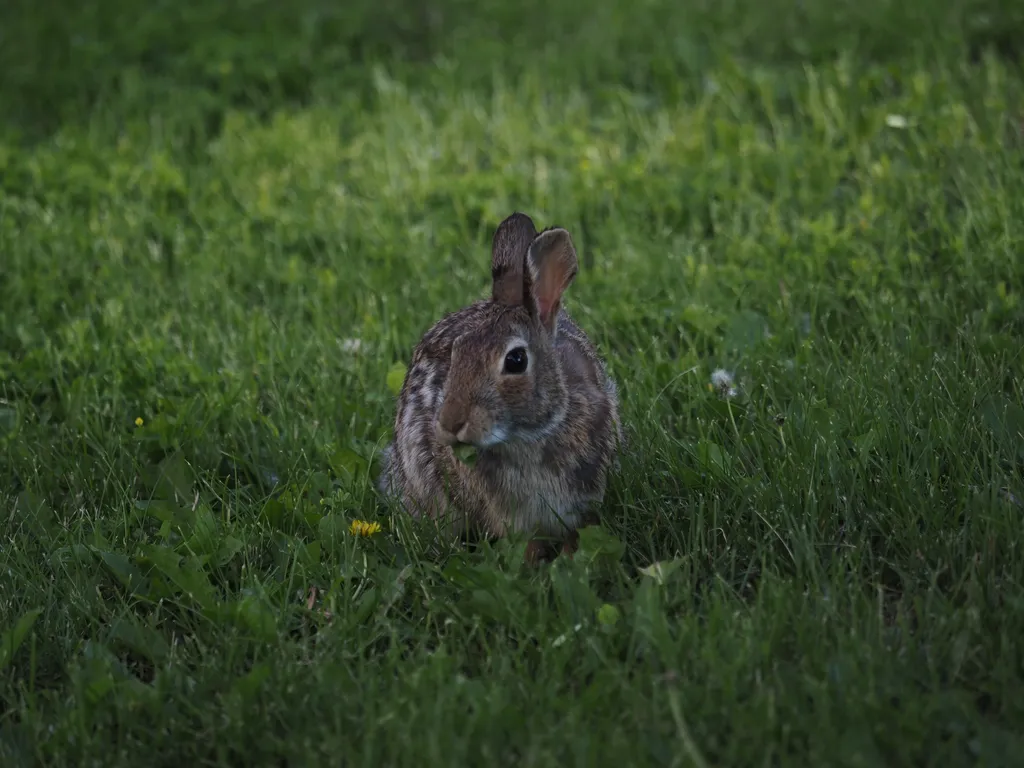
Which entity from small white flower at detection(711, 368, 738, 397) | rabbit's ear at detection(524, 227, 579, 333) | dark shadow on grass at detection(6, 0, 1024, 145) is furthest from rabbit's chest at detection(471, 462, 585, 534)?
dark shadow on grass at detection(6, 0, 1024, 145)

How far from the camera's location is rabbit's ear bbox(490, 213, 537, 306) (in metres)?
3.89

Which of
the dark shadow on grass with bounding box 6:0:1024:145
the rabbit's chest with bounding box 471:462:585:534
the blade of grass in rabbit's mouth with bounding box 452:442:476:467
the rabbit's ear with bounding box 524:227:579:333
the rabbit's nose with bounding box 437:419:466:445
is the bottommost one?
the rabbit's chest with bounding box 471:462:585:534

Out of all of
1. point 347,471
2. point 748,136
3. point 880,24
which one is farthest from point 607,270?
point 880,24

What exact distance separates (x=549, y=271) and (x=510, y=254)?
0.15 meters

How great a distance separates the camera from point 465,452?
3590 mm

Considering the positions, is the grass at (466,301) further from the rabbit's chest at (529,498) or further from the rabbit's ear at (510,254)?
the rabbit's ear at (510,254)

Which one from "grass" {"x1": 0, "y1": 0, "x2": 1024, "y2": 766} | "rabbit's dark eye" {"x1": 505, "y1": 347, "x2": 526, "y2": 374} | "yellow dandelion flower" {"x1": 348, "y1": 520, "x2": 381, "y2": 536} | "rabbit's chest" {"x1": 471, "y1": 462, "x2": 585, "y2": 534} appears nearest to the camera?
"grass" {"x1": 0, "y1": 0, "x2": 1024, "y2": 766}

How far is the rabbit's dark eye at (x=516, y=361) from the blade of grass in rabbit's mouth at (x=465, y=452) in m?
0.24

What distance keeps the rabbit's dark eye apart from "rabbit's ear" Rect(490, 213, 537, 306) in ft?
0.87

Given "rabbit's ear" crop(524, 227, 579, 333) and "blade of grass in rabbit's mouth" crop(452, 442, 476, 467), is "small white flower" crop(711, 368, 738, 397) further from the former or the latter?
"blade of grass in rabbit's mouth" crop(452, 442, 476, 467)

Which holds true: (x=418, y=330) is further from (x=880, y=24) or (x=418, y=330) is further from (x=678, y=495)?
(x=880, y=24)

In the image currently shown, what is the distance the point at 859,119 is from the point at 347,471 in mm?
3564

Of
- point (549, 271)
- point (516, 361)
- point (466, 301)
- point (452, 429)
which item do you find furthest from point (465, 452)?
point (466, 301)

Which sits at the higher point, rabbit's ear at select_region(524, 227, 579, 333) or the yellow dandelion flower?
rabbit's ear at select_region(524, 227, 579, 333)
